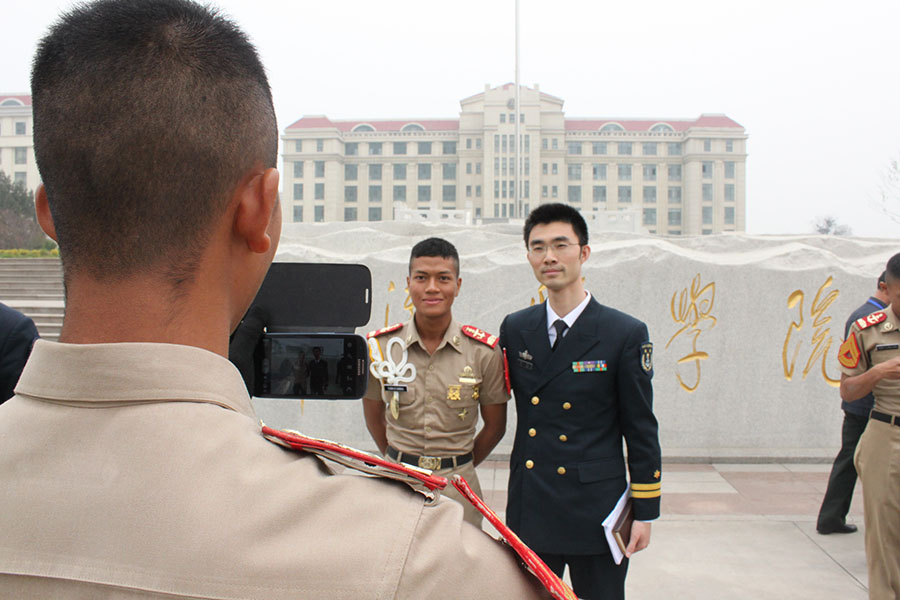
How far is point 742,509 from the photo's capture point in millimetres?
4062

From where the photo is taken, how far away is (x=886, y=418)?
254 cm

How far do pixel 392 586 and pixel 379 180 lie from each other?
51629mm

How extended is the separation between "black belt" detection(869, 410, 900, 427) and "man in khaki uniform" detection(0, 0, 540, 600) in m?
2.54

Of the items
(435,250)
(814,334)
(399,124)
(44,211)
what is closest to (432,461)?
(435,250)

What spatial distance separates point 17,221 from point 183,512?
95.9ft

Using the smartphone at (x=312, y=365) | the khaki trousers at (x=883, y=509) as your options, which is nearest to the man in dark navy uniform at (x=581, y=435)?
the khaki trousers at (x=883, y=509)

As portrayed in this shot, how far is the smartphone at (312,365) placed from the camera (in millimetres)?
873

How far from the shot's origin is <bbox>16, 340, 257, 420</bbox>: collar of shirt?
56 cm

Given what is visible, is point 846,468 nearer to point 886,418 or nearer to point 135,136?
point 886,418

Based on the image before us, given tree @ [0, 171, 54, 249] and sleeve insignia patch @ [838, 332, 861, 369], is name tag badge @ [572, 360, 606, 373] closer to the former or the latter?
sleeve insignia patch @ [838, 332, 861, 369]

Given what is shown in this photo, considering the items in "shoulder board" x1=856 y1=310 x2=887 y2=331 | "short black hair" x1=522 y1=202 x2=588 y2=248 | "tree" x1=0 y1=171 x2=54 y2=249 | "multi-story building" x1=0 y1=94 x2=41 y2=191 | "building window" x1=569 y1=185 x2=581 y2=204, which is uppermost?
"multi-story building" x1=0 y1=94 x2=41 y2=191

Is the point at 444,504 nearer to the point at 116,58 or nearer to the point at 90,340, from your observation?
the point at 90,340

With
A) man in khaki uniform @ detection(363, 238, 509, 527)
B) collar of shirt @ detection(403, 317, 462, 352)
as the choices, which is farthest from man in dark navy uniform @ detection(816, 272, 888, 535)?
collar of shirt @ detection(403, 317, 462, 352)

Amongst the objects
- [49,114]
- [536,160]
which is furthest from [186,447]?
[536,160]
